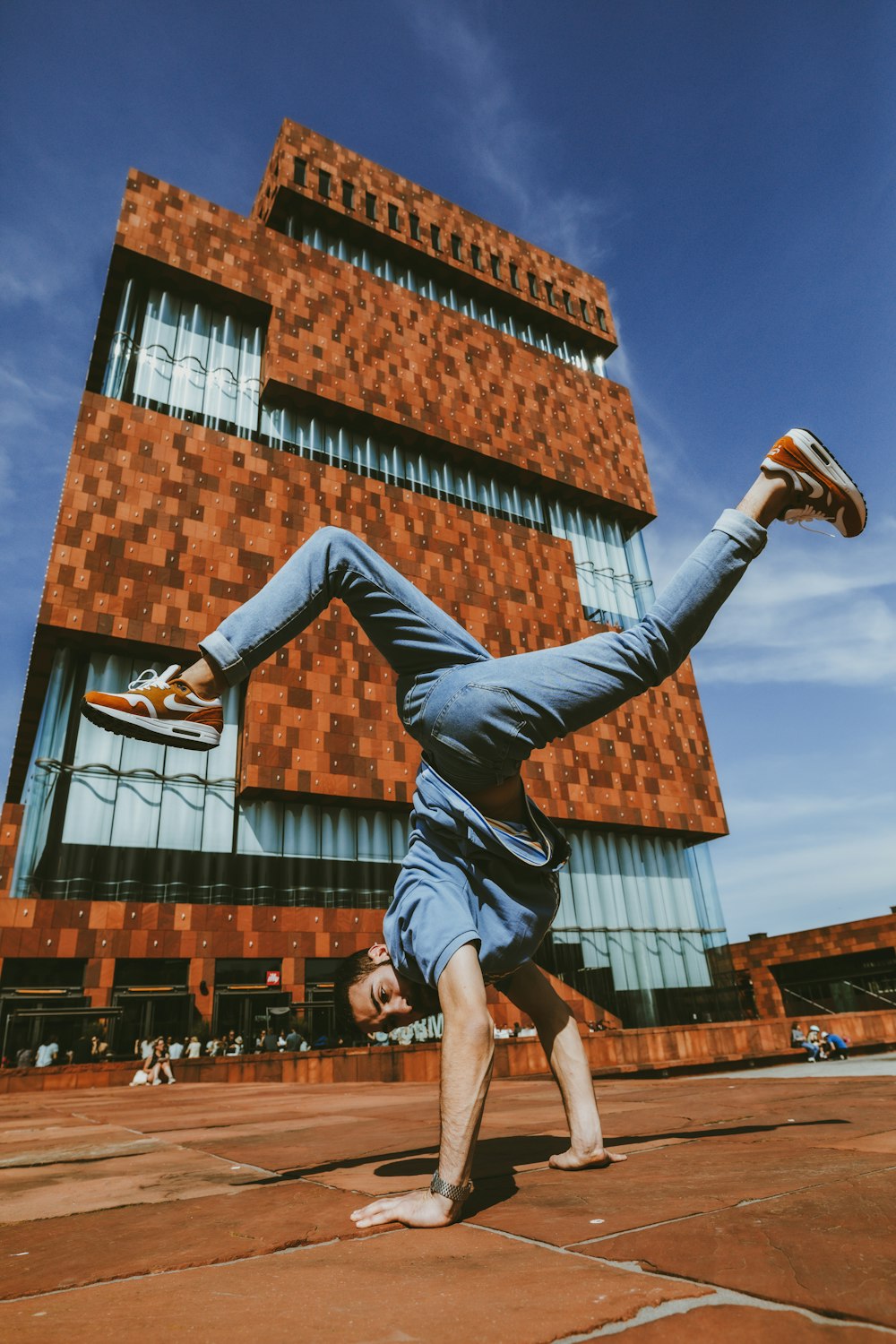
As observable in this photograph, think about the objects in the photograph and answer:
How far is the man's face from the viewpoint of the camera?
2414 millimetres

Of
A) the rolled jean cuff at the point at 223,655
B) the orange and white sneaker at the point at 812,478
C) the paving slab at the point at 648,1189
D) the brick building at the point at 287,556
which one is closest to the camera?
the paving slab at the point at 648,1189

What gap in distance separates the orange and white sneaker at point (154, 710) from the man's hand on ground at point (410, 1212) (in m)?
1.49

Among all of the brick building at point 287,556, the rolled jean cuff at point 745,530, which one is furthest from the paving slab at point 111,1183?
the brick building at point 287,556

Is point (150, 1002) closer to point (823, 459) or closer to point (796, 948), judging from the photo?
point (823, 459)

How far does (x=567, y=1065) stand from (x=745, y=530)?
6.13ft

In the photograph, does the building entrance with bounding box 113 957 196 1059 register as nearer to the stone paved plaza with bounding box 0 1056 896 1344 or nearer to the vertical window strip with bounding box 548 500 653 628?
the stone paved plaza with bounding box 0 1056 896 1344

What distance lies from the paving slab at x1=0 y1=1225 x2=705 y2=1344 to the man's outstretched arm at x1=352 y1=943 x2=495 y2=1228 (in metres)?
0.25

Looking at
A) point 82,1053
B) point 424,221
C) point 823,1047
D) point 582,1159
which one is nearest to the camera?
point 582,1159

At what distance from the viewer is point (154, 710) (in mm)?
2564

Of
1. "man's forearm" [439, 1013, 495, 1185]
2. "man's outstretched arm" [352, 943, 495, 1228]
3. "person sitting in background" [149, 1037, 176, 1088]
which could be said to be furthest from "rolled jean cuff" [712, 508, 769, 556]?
"person sitting in background" [149, 1037, 176, 1088]

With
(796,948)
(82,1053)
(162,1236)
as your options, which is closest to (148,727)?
(162,1236)

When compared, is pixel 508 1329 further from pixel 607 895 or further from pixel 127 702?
pixel 607 895

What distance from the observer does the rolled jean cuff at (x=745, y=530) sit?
2.47 metres

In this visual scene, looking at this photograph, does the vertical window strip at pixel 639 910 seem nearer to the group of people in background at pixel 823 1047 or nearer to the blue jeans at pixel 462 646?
the group of people in background at pixel 823 1047
